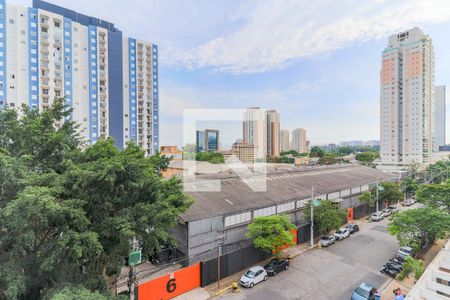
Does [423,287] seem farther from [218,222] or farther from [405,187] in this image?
[405,187]

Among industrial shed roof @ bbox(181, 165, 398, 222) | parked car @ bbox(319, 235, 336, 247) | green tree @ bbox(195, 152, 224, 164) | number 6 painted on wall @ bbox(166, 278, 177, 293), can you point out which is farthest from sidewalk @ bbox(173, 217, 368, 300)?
green tree @ bbox(195, 152, 224, 164)

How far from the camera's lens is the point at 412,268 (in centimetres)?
1528

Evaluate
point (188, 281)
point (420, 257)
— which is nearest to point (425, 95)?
point (420, 257)

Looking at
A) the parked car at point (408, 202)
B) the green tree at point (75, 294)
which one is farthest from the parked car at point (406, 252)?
the parked car at point (408, 202)

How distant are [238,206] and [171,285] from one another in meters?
8.16

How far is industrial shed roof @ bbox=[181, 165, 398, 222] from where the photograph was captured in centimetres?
1967

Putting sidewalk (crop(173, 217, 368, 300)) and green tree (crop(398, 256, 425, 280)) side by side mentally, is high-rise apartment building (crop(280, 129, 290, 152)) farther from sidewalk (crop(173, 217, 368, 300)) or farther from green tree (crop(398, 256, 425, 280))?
green tree (crop(398, 256, 425, 280))

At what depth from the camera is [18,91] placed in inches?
1886

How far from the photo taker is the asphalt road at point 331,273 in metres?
15.3

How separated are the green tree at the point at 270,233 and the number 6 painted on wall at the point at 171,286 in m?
6.16

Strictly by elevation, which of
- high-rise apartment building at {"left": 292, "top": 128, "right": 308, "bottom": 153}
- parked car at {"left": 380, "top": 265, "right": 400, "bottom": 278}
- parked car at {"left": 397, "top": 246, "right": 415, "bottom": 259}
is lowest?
parked car at {"left": 380, "top": 265, "right": 400, "bottom": 278}

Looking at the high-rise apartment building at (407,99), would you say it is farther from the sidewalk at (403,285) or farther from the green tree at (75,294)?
the green tree at (75,294)

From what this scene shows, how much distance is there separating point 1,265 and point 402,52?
96119 millimetres

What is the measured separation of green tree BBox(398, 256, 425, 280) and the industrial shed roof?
10.1 metres
